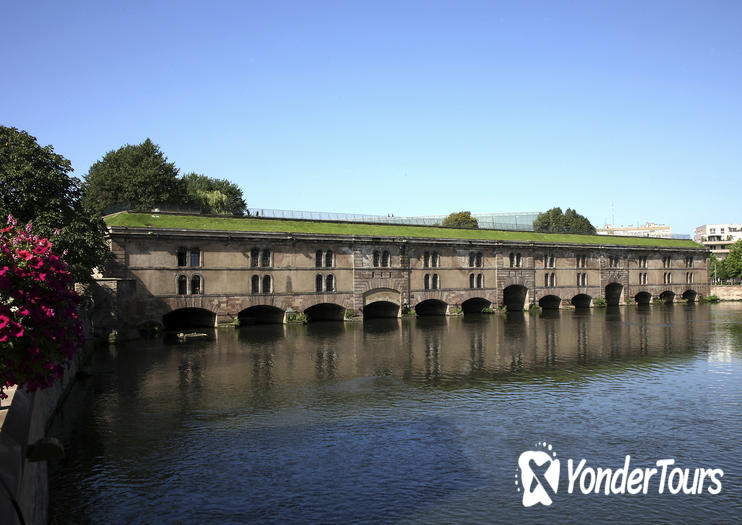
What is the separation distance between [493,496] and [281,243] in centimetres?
4063

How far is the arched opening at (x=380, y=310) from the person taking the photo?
61.0m

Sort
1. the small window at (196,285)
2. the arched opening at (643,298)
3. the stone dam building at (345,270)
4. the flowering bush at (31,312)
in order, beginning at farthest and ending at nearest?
the arched opening at (643,298) → the small window at (196,285) → the stone dam building at (345,270) → the flowering bush at (31,312)

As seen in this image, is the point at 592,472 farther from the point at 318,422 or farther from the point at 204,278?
the point at 204,278

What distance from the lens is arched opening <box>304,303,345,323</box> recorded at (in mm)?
58094

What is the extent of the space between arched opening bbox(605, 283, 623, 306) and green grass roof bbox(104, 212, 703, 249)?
5.74 metres

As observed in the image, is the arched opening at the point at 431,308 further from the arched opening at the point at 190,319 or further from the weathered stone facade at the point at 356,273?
the arched opening at the point at 190,319

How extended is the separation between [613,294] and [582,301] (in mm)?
6103

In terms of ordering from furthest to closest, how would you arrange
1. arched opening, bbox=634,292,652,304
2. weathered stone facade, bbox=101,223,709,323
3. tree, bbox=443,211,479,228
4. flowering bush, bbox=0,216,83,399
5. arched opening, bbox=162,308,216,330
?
tree, bbox=443,211,479,228
arched opening, bbox=634,292,652,304
arched opening, bbox=162,308,216,330
weathered stone facade, bbox=101,223,709,323
flowering bush, bbox=0,216,83,399

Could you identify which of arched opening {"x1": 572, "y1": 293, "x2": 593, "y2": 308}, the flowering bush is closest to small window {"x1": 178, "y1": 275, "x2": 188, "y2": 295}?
the flowering bush

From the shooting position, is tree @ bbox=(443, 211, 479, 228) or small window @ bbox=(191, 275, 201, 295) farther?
tree @ bbox=(443, 211, 479, 228)

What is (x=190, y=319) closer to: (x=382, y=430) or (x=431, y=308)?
(x=431, y=308)

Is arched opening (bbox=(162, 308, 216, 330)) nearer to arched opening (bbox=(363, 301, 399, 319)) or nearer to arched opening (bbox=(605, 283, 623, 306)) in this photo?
arched opening (bbox=(363, 301, 399, 319))

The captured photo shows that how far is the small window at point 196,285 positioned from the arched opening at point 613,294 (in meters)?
54.5

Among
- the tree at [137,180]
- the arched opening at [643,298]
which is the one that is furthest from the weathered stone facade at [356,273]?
the tree at [137,180]
